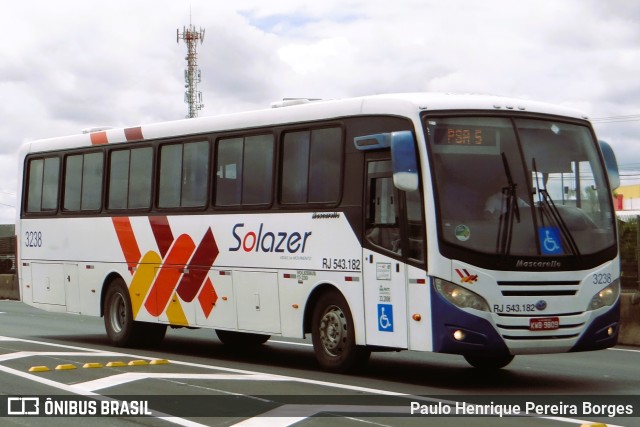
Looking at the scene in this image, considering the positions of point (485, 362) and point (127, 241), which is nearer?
point (485, 362)

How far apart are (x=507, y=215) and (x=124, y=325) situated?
26.3 feet

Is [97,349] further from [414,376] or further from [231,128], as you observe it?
[414,376]

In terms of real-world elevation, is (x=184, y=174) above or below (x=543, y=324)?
above

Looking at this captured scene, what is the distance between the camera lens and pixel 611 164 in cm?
1419

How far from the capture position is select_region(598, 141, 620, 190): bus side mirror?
14.1 meters

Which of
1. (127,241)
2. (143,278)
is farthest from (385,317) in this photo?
(127,241)

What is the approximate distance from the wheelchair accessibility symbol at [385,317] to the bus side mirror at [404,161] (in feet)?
4.59

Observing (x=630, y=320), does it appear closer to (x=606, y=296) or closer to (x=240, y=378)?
(x=606, y=296)

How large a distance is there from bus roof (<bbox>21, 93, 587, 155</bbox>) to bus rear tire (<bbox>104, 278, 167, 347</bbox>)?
241 centimetres

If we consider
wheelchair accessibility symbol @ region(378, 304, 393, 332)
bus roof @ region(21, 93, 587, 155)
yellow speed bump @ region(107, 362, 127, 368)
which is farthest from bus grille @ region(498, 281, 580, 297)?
yellow speed bump @ region(107, 362, 127, 368)

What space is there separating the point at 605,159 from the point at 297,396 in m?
4.83

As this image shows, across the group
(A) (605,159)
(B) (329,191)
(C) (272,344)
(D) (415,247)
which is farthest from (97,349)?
(A) (605,159)

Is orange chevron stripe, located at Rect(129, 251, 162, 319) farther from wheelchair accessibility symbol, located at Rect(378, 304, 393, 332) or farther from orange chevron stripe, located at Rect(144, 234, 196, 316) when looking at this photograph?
wheelchair accessibility symbol, located at Rect(378, 304, 393, 332)

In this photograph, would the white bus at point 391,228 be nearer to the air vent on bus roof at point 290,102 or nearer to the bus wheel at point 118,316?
the air vent on bus roof at point 290,102
